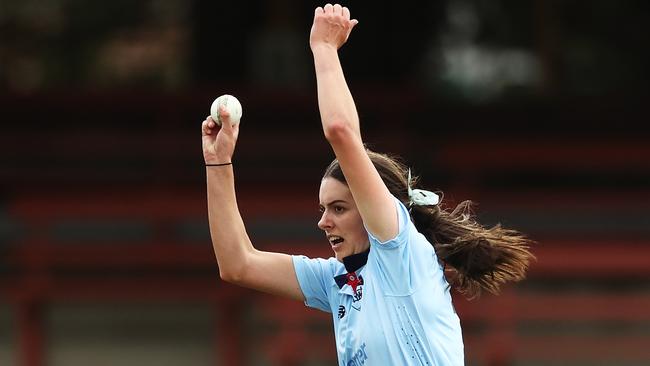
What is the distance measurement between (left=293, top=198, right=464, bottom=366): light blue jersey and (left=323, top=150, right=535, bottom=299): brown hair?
23 centimetres

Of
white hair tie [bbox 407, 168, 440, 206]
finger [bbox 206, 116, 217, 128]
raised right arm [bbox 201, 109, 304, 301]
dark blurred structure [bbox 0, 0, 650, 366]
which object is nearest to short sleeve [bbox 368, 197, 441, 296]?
white hair tie [bbox 407, 168, 440, 206]

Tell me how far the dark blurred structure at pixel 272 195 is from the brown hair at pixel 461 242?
17.9ft

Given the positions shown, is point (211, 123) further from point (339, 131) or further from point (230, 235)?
point (339, 131)

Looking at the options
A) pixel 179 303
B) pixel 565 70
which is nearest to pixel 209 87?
pixel 179 303

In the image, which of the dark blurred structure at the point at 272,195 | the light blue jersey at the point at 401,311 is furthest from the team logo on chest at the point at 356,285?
the dark blurred structure at the point at 272,195

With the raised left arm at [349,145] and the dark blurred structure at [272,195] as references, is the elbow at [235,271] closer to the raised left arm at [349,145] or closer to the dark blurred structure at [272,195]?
the raised left arm at [349,145]

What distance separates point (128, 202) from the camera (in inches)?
436

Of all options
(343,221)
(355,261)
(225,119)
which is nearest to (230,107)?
(225,119)

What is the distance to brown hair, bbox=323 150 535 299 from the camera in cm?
423

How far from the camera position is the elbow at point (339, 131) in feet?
12.4

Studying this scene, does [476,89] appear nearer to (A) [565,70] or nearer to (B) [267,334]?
(A) [565,70]

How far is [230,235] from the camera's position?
172 inches

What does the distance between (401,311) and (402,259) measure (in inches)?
6.0

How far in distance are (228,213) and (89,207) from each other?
21.7ft
